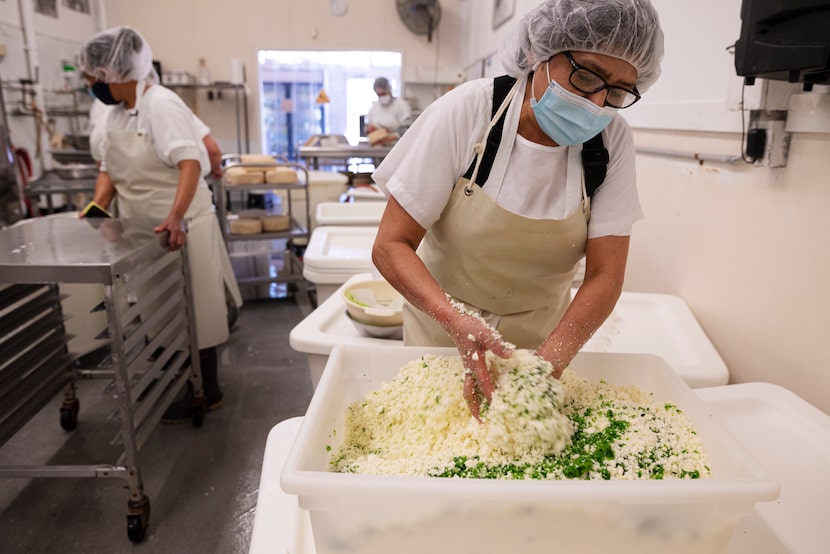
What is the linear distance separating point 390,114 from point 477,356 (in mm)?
6512

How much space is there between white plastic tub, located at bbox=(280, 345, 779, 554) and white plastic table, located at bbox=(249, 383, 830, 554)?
0.65ft

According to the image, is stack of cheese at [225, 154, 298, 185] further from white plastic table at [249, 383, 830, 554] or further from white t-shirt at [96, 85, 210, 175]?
white plastic table at [249, 383, 830, 554]

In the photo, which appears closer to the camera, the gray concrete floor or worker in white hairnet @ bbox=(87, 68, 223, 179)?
the gray concrete floor

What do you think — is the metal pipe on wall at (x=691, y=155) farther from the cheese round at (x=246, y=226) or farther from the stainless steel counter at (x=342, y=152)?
the stainless steel counter at (x=342, y=152)

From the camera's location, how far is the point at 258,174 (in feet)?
13.3

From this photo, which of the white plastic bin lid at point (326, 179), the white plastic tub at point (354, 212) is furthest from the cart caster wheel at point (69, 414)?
the white plastic bin lid at point (326, 179)

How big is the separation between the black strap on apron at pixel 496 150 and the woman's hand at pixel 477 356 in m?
0.38

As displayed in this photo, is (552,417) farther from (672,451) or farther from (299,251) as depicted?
(299,251)

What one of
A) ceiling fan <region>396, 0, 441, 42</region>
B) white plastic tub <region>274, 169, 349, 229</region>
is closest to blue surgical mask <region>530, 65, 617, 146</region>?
white plastic tub <region>274, 169, 349, 229</region>

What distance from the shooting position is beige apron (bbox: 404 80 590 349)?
1.12m

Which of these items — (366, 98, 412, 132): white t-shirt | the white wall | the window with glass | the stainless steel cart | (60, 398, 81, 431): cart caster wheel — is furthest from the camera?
the window with glass

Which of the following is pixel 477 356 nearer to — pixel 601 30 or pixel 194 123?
pixel 601 30

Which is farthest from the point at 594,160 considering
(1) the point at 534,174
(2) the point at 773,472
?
(2) the point at 773,472

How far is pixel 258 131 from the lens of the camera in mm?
7953
